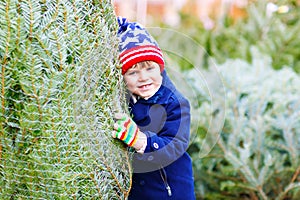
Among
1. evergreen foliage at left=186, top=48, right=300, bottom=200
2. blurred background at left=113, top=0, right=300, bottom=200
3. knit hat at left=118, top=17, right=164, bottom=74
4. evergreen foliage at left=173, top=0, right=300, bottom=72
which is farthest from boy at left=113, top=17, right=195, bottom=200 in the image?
evergreen foliage at left=173, top=0, right=300, bottom=72

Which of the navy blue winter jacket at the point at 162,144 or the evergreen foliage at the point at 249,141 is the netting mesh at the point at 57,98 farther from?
the evergreen foliage at the point at 249,141

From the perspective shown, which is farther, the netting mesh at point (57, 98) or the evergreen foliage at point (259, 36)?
the evergreen foliage at point (259, 36)

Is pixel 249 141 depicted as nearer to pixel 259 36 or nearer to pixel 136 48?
pixel 136 48

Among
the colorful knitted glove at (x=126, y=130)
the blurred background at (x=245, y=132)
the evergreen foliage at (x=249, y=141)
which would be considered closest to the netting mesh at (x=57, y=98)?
the colorful knitted glove at (x=126, y=130)

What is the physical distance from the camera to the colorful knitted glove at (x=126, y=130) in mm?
1592

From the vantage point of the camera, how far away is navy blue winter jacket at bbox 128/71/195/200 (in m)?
1.68

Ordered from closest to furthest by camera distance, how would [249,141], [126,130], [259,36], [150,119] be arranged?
[126,130], [150,119], [249,141], [259,36]

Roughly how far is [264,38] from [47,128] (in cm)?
393

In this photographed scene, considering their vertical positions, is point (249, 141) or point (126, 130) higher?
point (126, 130)

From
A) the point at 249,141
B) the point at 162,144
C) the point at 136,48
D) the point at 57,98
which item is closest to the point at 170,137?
the point at 162,144

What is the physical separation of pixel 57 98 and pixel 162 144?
39 cm

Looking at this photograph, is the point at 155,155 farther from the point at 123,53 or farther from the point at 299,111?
the point at 299,111

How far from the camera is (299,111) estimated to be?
3.18 metres

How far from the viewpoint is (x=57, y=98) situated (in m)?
1.46
